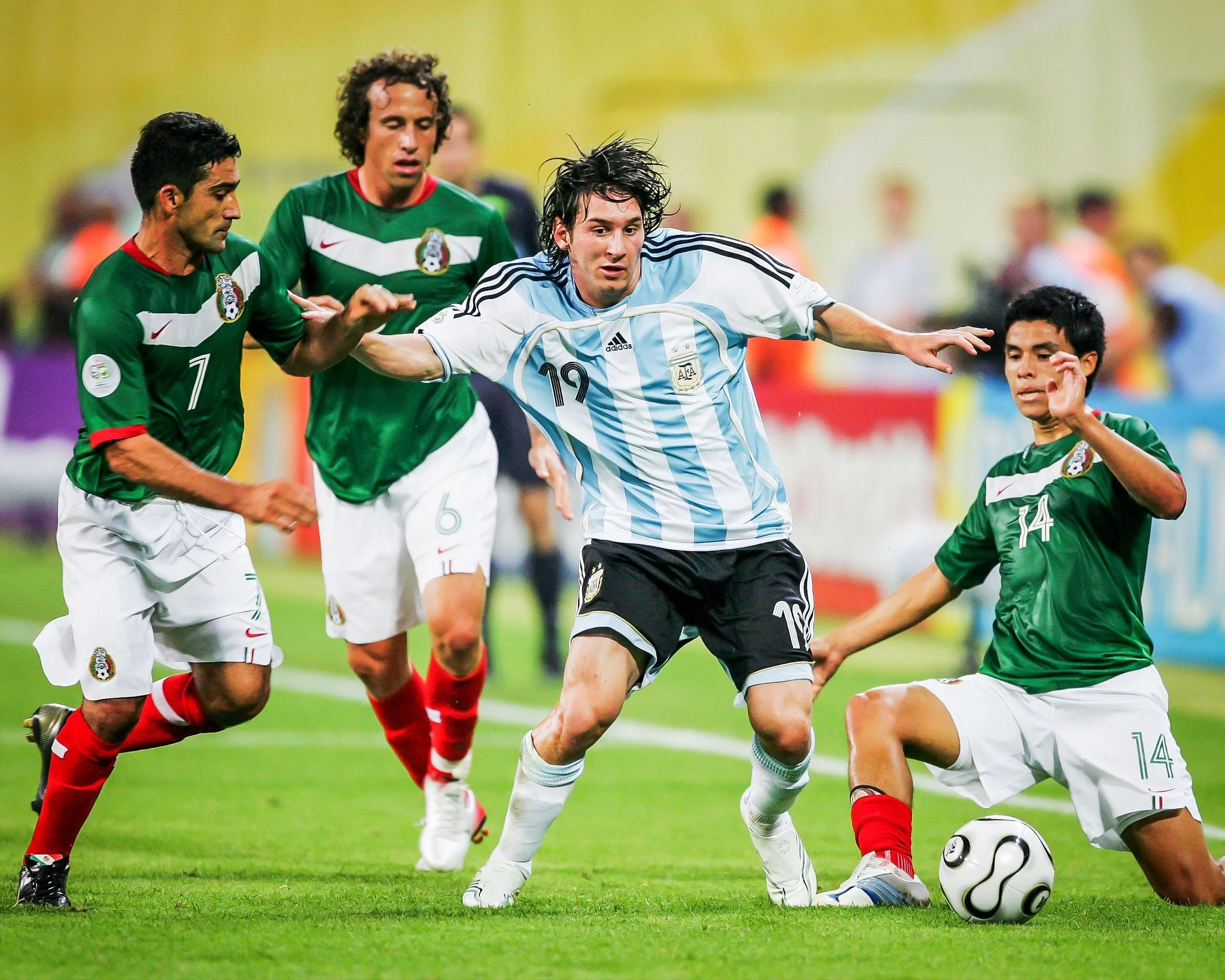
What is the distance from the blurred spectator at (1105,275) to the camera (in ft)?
43.0

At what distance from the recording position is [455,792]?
227 inches

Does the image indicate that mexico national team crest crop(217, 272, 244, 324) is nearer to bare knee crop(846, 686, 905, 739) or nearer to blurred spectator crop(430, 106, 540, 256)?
bare knee crop(846, 686, 905, 739)

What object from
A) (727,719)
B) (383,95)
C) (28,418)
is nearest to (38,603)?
(28,418)

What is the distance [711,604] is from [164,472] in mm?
1552

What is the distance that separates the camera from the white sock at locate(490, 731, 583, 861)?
185 inches

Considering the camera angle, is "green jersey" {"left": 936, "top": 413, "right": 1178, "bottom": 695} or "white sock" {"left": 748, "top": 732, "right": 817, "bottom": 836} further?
"green jersey" {"left": 936, "top": 413, "right": 1178, "bottom": 695}

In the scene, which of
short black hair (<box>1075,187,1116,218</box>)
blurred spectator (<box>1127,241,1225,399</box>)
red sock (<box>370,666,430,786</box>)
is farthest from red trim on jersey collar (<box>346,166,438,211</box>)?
short black hair (<box>1075,187,1116,218</box>)

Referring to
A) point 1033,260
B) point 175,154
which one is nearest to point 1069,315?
point 175,154

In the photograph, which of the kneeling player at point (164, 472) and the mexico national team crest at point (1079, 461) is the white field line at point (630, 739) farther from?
the kneeling player at point (164, 472)

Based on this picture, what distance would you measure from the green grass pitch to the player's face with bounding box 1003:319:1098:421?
1462 mm

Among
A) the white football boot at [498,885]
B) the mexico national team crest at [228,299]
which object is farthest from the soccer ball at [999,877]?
the mexico national team crest at [228,299]

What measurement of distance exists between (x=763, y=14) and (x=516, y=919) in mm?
16439

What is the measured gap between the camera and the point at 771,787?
15.9 ft

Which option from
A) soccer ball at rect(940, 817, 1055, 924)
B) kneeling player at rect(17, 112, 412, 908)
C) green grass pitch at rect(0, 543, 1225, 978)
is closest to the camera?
green grass pitch at rect(0, 543, 1225, 978)
